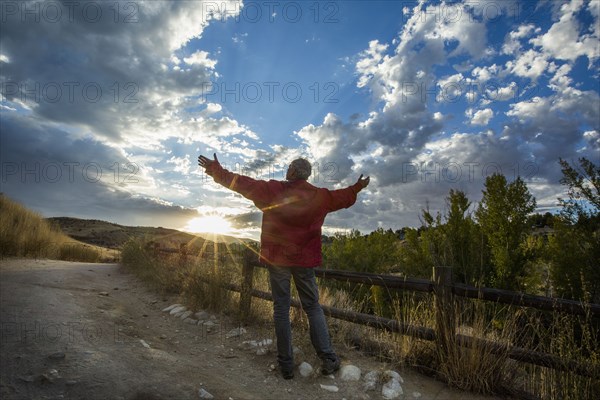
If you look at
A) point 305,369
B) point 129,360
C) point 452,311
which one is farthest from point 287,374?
point 452,311

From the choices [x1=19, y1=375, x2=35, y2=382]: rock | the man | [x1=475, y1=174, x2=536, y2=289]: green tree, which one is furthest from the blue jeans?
[x1=475, y1=174, x2=536, y2=289]: green tree

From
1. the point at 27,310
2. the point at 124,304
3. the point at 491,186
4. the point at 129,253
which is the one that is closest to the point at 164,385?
the point at 27,310

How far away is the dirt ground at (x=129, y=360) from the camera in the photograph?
3104 mm

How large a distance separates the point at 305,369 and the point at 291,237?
5.05 ft

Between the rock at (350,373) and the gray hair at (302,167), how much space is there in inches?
87.3

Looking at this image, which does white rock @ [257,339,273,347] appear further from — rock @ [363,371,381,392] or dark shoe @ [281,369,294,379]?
rock @ [363,371,381,392]

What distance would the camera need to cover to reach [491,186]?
8.26 metres

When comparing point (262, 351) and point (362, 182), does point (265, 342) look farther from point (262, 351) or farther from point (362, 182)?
point (362, 182)

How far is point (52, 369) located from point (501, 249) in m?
7.95

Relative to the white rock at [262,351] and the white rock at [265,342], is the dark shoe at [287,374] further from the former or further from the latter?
the white rock at [265,342]

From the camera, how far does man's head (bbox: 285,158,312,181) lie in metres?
3.99

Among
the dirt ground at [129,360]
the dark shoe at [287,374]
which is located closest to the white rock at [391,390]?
the dirt ground at [129,360]

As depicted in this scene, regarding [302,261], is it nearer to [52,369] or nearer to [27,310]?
[52,369]

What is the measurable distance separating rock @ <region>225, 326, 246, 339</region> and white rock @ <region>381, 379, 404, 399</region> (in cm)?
249
